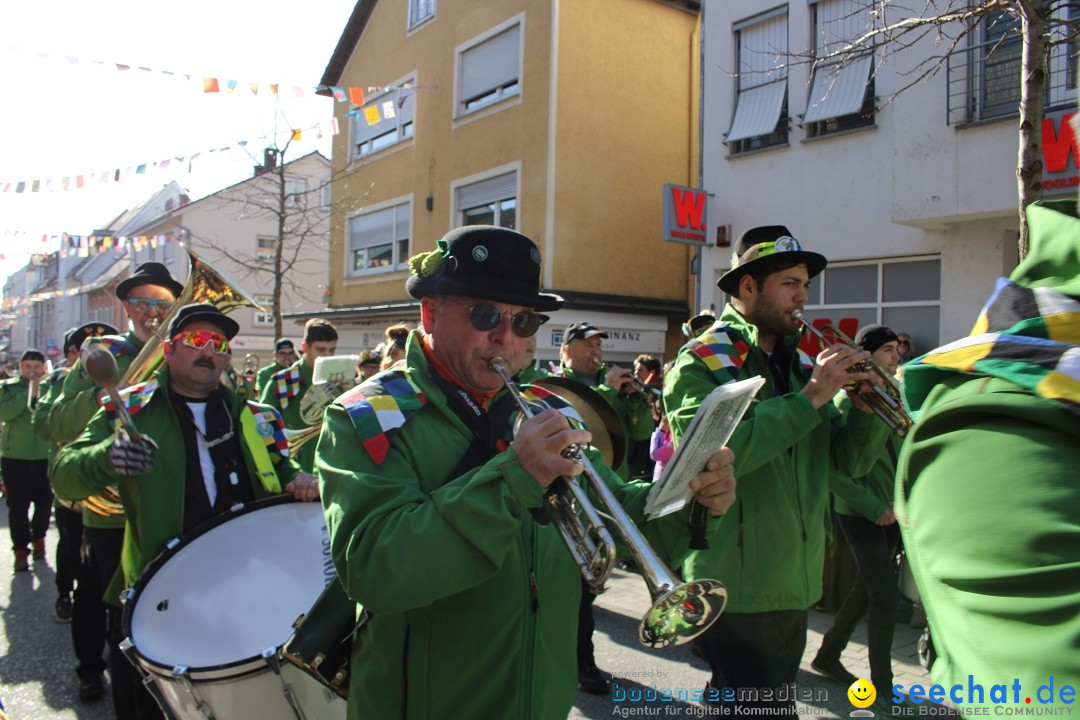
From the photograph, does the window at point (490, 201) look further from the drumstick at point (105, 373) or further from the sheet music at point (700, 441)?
the sheet music at point (700, 441)

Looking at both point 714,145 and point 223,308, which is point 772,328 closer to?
point 223,308

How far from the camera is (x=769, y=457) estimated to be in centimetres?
311

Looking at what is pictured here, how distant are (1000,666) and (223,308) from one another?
5492 millimetres

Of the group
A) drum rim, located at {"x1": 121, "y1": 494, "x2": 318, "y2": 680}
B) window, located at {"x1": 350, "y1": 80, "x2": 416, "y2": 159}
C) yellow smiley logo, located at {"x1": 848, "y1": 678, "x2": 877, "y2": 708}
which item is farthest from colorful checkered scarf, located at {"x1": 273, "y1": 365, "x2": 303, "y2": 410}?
window, located at {"x1": 350, "y1": 80, "x2": 416, "y2": 159}

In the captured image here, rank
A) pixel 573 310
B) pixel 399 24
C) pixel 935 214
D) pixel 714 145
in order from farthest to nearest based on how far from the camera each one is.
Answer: pixel 399 24
pixel 573 310
pixel 714 145
pixel 935 214

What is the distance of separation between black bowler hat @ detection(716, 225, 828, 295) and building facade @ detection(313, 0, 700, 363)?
11.7 m

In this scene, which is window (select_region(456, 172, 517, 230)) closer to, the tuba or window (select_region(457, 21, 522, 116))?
window (select_region(457, 21, 522, 116))

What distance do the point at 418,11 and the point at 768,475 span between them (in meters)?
19.7

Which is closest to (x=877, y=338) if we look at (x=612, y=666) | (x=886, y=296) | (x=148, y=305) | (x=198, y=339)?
(x=612, y=666)

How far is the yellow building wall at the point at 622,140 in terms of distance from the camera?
1622 centimetres

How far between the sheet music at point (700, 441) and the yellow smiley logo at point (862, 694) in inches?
127

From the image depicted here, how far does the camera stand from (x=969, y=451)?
1.04 metres

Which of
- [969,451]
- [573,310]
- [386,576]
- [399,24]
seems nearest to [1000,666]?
[969,451]

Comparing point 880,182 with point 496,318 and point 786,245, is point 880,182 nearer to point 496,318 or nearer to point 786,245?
point 786,245
